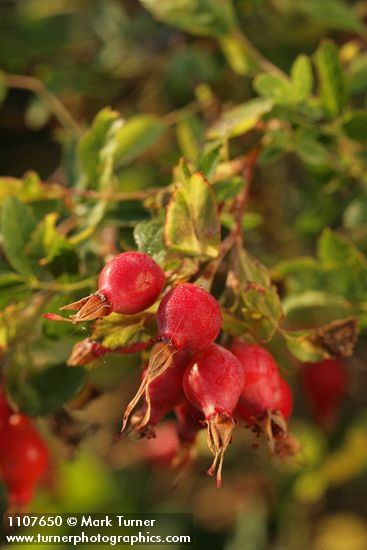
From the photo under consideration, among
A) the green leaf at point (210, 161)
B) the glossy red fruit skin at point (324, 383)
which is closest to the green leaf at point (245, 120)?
the green leaf at point (210, 161)

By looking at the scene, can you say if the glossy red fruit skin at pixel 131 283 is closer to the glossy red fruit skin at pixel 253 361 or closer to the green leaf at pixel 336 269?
the glossy red fruit skin at pixel 253 361

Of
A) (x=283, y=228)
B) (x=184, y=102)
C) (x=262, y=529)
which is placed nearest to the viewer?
(x=184, y=102)

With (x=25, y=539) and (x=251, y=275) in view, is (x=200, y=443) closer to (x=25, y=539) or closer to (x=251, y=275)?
(x=25, y=539)

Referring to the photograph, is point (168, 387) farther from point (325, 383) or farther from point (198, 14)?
point (325, 383)

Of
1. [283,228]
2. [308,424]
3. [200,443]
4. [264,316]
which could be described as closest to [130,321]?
[264,316]

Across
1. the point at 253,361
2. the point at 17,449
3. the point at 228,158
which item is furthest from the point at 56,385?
the point at 228,158

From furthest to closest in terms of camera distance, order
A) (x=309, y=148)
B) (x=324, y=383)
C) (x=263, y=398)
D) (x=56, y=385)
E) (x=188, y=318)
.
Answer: (x=324, y=383), (x=309, y=148), (x=56, y=385), (x=263, y=398), (x=188, y=318)
